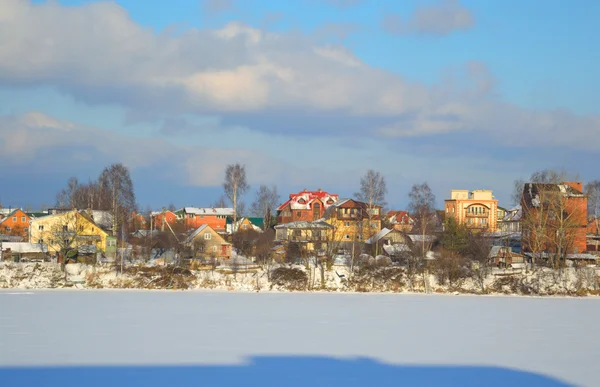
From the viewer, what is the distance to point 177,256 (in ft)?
150

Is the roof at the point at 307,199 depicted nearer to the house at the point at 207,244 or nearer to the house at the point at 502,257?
the house at the point at 207,244

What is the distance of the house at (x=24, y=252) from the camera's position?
4663cm

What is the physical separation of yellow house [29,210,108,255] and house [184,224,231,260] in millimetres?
7197

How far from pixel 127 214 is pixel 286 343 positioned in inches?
2037

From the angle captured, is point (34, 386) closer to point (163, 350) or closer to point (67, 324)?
point (163, 350)

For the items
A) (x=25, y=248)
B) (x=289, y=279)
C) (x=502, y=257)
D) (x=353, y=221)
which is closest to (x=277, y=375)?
(x=289, y=279)

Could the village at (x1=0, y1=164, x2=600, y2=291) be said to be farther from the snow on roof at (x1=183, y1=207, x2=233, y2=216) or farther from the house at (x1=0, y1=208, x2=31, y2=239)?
the snow on roof at (x1=183, y1=207, x2=233, y2=216)

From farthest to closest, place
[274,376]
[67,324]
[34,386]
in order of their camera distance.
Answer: [67,324]
[274,376]
[34,386]

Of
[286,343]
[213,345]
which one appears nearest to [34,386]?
[213,345]

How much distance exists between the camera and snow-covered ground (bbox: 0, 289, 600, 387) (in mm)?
14594

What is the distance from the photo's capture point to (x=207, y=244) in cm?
5175

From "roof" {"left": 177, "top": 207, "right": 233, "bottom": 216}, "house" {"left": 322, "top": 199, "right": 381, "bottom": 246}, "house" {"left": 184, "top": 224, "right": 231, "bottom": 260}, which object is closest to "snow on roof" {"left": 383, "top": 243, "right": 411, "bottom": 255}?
"house" {"left": 322, "top": 199, "right": 381, "bottom": 246}

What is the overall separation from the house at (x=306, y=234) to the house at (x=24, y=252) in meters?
17.4

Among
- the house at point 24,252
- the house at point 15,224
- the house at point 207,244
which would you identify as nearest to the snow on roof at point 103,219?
the house at point 15,224
